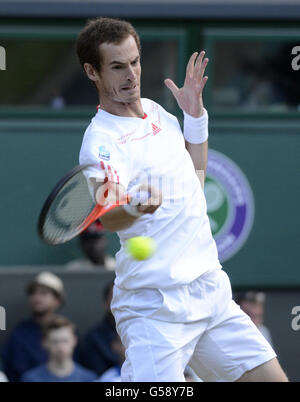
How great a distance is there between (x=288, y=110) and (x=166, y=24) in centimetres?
114

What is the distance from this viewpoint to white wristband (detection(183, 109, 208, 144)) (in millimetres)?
4465

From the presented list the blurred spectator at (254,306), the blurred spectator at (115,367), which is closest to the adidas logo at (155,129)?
the blurred spectator at (115,367)

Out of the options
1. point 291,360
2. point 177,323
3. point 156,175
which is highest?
point 156,175

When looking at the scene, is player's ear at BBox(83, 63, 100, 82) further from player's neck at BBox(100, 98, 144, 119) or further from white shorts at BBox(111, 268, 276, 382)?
white shorts at BBox(111, 268, 276, 382)

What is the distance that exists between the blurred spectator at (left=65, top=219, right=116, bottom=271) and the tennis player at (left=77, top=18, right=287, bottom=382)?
2990 mm

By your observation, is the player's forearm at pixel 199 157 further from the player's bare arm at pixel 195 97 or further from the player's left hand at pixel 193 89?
the player's left hand at pixel 193 89

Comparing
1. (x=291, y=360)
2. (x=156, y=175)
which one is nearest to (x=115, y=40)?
(x=156, y=175)

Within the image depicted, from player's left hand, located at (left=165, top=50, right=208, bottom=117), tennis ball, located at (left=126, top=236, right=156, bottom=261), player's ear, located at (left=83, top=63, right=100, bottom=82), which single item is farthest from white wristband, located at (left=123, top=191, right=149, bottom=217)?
player's left hand, located at (left=165, top=50, right=208, bottom=117)

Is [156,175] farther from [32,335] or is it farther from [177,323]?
[32,335]

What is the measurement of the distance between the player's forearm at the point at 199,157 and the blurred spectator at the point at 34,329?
2.83 meters

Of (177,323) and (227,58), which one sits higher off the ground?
(227,58)

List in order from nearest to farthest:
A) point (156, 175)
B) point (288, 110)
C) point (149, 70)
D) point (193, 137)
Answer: point (156, 175), point (193, 137), point (149, 70), point (288, 110)

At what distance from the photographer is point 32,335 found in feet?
22.9

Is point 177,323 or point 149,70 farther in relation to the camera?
point 149,70
